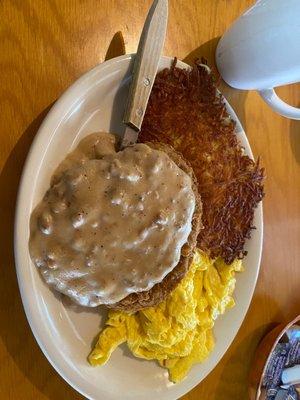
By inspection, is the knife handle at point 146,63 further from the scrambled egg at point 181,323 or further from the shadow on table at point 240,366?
the shadow on table at point 240,366

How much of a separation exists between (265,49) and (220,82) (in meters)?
0.27

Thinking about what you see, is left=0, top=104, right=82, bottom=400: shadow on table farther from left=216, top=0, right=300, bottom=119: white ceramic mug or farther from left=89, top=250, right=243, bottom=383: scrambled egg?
left=216, top=0, right=300, bottom=119: white ceramic mug

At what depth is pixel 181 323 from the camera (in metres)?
1.29

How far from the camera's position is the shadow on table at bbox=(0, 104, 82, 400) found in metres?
1.12

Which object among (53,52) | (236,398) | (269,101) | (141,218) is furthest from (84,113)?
(236,398)

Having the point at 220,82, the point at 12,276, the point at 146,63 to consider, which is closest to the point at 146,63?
the point at 146,63

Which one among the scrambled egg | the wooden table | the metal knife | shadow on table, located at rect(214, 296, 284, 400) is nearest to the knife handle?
the metal knife

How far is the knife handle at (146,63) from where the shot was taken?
45.1 inches

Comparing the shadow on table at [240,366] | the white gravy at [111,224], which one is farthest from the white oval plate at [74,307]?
the shadow on table at [240,366]

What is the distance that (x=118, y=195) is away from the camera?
106 centimetres

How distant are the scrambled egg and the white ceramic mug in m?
0.47

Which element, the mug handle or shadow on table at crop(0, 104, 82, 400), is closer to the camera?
shadow on table at crop(0, 104, 82, 400)

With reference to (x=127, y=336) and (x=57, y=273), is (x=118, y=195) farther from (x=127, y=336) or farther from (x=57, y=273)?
(x=127, y=336)

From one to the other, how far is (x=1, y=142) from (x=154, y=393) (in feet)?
2.47
